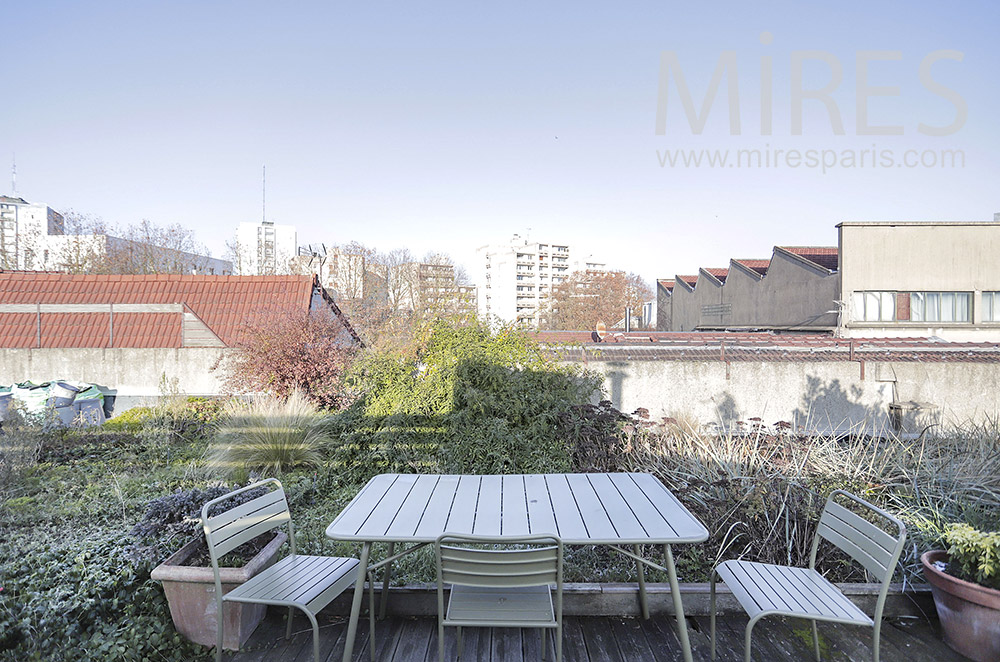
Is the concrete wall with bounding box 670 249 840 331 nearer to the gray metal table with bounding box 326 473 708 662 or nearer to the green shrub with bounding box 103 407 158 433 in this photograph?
the gray metal table with bounding box 326 473 708 662

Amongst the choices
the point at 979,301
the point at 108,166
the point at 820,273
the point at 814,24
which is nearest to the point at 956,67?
the point at 814,24

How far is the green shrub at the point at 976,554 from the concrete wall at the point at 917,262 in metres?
21.5

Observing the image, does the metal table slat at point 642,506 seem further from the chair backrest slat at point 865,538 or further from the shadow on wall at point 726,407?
the shadow on wall at point 726,407

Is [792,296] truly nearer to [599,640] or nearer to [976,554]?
[976,554]

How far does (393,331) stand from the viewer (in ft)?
21.7

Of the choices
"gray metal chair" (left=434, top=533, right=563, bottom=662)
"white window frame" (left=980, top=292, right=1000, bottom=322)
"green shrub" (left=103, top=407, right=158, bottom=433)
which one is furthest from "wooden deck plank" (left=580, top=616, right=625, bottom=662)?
"white window frame" (left=980, top=292, right=1000, bottom=322)

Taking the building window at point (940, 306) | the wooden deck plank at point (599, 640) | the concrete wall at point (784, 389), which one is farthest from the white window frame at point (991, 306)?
the wooden deck plank at point (599, 640)

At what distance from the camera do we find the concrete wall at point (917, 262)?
20938mm

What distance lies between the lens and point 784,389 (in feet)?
28.1

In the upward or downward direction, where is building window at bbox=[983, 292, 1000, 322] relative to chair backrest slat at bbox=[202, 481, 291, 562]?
upward

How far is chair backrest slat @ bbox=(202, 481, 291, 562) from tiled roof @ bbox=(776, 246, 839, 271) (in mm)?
25564

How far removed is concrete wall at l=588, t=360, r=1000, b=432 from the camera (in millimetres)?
8516

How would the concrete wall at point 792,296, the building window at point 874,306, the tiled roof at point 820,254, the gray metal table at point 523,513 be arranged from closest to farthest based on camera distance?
1. the gray metal table at point 523,513
2. the building window at point 874,306
3. the concrete wall at point 792,296
4. the tiled roof at point 820,254

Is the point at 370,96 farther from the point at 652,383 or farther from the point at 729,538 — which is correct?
the point at 729,538
